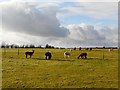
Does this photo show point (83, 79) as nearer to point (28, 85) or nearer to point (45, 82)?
point (45, 82)

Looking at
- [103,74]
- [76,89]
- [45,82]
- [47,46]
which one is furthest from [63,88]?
[47,46]

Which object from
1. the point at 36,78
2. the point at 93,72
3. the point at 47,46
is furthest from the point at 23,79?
the point at 47,46

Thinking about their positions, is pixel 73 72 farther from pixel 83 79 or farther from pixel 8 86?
pixel 8 86

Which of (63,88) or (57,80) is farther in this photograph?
(57,80)

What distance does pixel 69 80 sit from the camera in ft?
72.5

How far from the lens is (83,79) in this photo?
2264cm

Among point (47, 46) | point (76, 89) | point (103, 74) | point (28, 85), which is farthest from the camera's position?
point (47, 46)

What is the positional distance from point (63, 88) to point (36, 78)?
4.35 metres

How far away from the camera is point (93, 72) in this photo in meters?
26.6

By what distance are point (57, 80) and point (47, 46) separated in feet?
430

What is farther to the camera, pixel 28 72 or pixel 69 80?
pixel 28 72

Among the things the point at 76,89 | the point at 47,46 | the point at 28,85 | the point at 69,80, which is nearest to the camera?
the point at 76,89

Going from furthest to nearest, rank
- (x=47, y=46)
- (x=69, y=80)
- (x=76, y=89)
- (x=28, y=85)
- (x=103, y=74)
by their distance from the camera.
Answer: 1. (x=47, y=46)
2. (x=103, y=74)
3. (x=69, y=80)
4. (x=28, y=85)
5. (x=76, y=89)

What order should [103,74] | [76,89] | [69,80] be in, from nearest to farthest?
[76,89], [69,80], [103,74]
